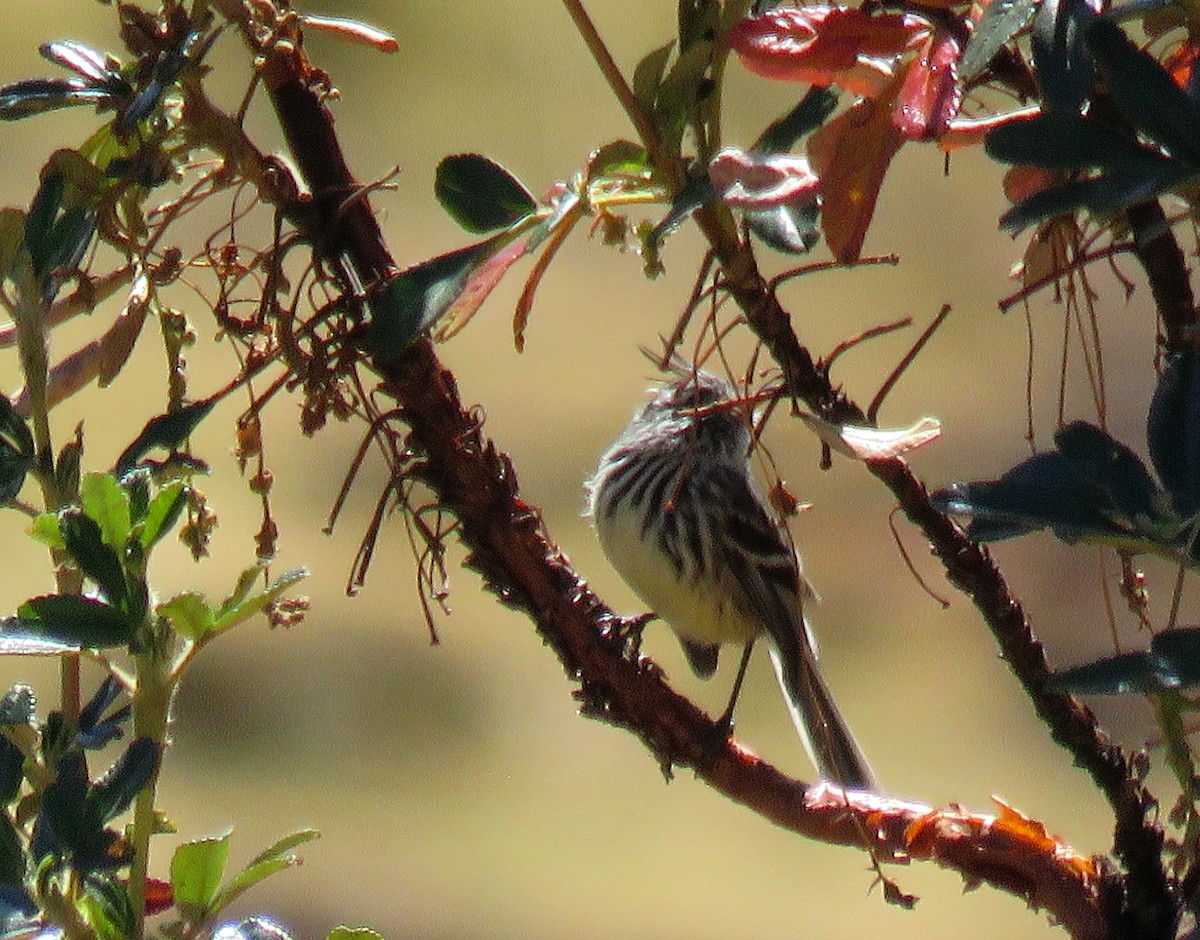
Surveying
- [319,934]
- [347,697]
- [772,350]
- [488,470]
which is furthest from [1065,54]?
[347,697]

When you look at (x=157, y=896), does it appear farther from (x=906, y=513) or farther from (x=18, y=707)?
(x=906, y=513)

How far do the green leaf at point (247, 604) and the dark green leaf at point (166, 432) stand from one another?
13 cm

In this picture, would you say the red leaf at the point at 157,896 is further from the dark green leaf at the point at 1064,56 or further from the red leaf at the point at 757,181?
the dark green leaf at the point at 1064,56

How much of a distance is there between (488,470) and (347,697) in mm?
Result: 3393

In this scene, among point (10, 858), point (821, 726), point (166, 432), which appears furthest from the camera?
point (821, 726)

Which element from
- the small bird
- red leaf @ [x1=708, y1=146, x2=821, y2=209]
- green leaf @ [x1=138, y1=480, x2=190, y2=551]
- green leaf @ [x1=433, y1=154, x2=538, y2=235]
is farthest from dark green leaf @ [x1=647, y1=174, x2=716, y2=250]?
the small bird

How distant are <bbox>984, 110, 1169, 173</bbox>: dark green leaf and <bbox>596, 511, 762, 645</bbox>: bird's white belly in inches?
67.8

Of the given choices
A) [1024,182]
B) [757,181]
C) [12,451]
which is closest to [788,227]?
[757,181]

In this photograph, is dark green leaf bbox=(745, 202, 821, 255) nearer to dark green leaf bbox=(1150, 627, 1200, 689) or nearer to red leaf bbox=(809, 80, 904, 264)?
red leaf bbox=(809, 80, 904, 264)

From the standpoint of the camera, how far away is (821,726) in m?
1.76

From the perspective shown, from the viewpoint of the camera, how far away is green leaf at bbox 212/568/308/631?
0.68 metres

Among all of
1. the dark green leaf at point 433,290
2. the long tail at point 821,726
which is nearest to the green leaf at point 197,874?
the dark green leaf at point 433,290

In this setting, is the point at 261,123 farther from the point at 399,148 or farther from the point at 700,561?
the point at 700,561

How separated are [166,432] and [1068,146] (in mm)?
432
